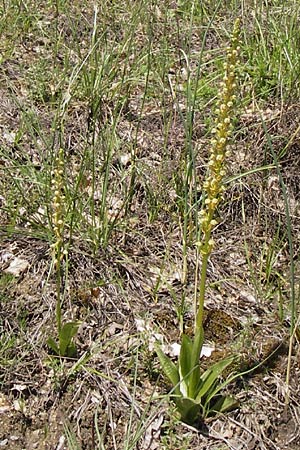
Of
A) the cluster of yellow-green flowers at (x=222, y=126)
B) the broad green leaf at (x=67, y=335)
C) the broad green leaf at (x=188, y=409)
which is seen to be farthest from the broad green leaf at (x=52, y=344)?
the cluster of yellow-green flowers at (x=222, y=126)

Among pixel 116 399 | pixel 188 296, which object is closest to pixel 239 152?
pixel 188 296

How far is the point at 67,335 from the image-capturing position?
263 cm

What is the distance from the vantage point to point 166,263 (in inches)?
129

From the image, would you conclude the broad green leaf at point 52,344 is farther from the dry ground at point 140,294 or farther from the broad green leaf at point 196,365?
the broad green leaf at point 196,365

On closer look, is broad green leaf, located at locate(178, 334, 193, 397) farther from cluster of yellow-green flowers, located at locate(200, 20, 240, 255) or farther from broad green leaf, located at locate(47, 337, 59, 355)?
broad green leaf, located at locate(47, 337, 59, 355)

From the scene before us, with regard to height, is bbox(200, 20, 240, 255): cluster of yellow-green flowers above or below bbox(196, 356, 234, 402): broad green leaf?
above

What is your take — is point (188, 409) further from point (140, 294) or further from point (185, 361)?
point (140, 294)

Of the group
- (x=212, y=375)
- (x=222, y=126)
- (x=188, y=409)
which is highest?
(x=222, y=126)

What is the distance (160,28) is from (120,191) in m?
1.64

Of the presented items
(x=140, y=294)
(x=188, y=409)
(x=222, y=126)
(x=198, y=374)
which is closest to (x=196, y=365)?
(x=198, y=374)

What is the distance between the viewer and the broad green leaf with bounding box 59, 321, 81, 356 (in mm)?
2605

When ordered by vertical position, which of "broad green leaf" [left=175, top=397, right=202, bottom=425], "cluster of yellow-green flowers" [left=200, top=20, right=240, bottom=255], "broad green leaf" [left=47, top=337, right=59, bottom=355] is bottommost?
"broad green leaf" [left=175, top=397, right=202, bottom=425]

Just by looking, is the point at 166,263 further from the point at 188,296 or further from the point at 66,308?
the point at 66,308

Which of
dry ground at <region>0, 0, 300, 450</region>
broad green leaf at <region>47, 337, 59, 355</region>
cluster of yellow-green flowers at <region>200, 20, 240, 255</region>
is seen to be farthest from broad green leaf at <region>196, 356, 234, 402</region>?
broad green leaf at <region>47, 337, 59, 355</region>
